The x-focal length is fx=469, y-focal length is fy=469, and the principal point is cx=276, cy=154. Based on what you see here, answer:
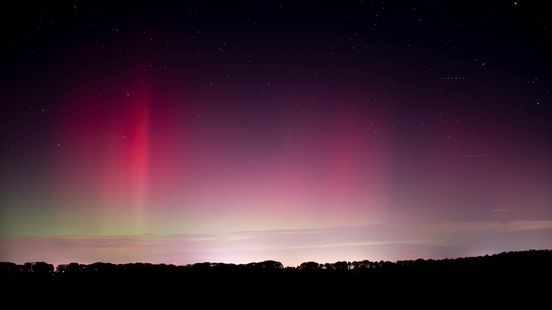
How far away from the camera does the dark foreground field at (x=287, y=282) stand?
74.6 ft

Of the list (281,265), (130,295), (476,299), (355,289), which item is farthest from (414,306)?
(281,265)

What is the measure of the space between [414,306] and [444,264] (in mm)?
17553

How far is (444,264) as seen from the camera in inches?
1425

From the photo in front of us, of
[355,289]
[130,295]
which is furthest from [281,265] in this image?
[130,295]

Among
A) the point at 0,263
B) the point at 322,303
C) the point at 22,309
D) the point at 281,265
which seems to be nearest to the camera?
the point at 22,309

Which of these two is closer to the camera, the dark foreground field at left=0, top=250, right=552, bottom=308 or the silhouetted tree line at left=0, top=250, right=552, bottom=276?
the dark foreground field at left=0, top=250, right=552, bottom=308

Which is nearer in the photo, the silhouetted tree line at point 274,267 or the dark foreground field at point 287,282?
the dark foreground field at point 287,282

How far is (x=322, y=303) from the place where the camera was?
71.5 ft

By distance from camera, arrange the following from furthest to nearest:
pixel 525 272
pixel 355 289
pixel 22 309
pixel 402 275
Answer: pixel 402 275
pixel 525 272
pixel 355 289
pixel 22 309

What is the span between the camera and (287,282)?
93.5 feet

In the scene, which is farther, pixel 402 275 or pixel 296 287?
pixel 402 275

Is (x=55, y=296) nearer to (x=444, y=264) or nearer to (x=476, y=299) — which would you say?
(x=476, y=299)

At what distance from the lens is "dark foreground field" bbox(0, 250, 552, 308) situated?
2275cm

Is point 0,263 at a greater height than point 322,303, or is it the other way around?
point 0,263
